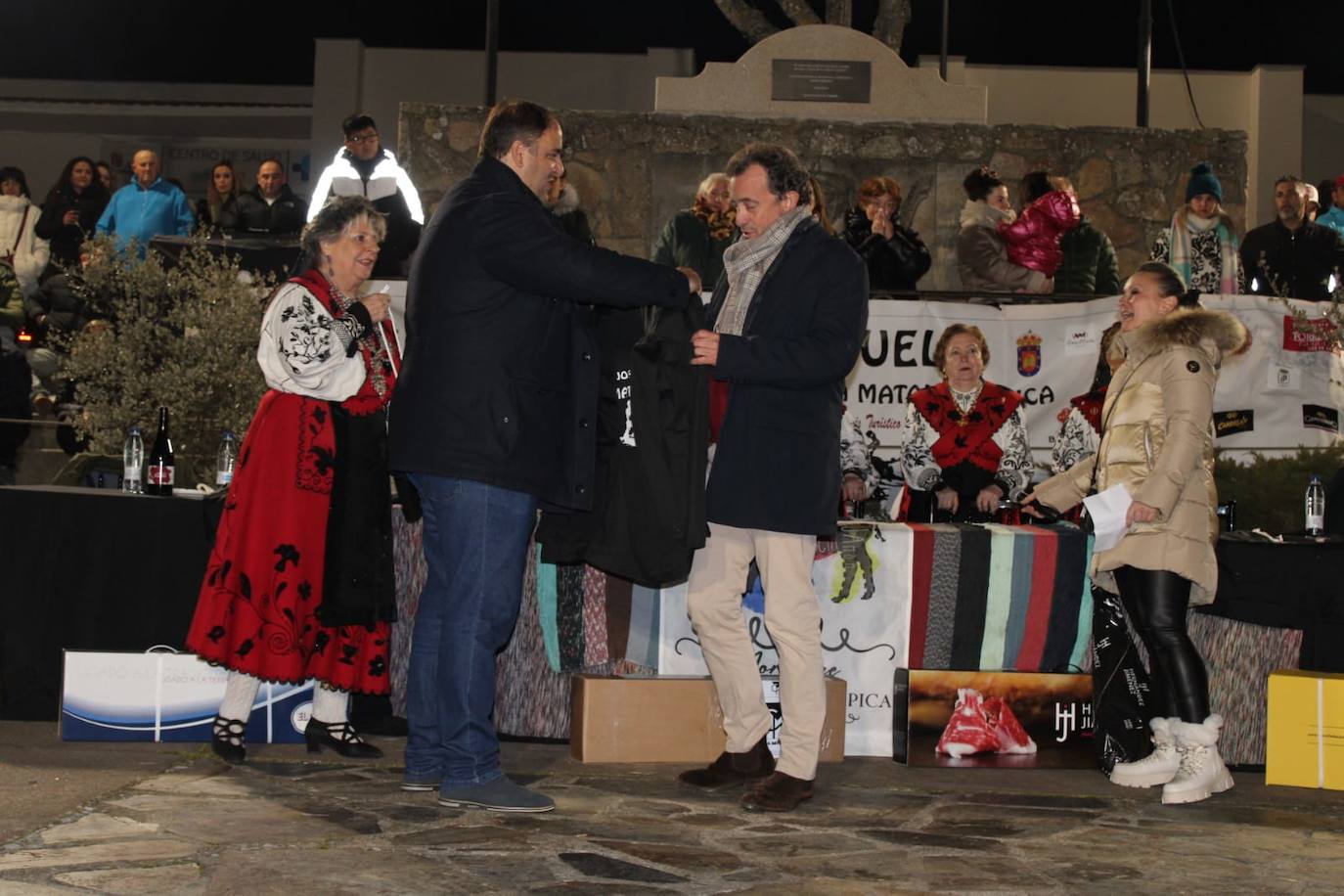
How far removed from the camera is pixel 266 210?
10.5 meters

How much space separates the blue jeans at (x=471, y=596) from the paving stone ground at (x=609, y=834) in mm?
197

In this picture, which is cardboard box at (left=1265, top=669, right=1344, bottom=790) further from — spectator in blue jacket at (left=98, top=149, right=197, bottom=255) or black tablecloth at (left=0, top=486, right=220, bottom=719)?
spectator in blue jacket at (left=98, top=149, right=197, bottom=255)

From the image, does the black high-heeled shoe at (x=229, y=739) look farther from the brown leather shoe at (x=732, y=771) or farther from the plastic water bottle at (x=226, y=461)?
the brown leather shoe at (x=732, y=771)

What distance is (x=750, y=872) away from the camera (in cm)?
380

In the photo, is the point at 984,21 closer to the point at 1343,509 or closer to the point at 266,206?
the point at 266,206

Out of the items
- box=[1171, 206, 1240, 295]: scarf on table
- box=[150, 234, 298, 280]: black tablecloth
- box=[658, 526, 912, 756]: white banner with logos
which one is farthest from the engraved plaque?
box=[658, 526, 912, 756]: white banner with logos

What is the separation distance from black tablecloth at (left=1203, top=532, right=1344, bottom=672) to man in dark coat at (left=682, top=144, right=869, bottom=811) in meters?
1.79

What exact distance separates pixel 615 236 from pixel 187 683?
6.44 metres

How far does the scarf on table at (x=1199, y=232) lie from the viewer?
9.63 m

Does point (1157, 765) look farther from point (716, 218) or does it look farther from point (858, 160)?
point (858, 160)

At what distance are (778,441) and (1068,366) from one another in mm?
4096

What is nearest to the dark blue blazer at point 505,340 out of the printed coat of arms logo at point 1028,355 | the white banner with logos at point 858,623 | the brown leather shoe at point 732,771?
the brown leather shoe at point 732,771

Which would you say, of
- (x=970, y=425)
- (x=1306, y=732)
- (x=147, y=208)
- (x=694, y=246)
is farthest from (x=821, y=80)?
(x=1306, y=732)

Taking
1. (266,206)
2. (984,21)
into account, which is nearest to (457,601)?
(266,206)
